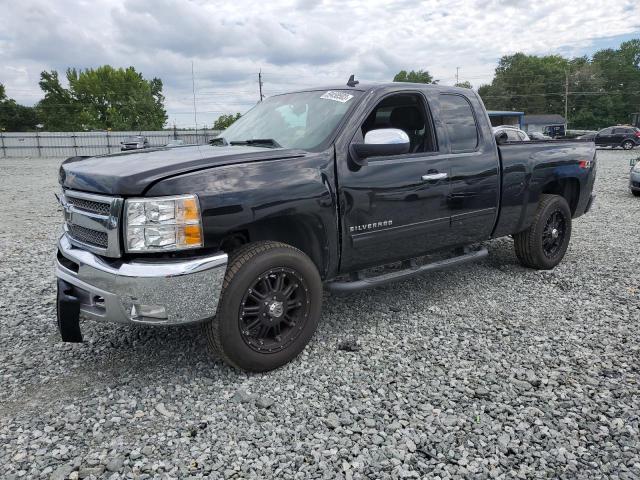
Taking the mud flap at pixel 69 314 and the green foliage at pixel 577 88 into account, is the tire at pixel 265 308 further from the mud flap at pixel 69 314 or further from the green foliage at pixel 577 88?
the green foliage at pixel 577 88

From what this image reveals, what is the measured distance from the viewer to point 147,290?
8.84ft

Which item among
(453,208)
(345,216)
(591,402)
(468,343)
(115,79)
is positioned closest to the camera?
(591,402)

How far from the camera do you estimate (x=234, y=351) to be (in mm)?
3023

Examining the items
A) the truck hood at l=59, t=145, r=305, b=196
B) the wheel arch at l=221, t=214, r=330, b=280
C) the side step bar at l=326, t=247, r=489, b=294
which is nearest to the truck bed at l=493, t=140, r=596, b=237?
the side step bar at l=326, t=247, r=489, b=294

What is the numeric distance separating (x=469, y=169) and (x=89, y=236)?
3.07 m

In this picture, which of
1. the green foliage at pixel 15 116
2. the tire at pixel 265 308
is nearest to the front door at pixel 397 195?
the tire at pixel 265 308

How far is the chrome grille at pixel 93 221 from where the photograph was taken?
275cm

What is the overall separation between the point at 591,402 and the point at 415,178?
194 cm

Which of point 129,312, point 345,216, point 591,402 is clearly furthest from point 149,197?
point 591,402

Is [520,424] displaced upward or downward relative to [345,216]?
downward

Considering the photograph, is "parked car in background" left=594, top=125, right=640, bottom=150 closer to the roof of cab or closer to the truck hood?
the roof of cab

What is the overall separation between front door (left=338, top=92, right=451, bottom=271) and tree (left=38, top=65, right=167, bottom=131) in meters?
73.7

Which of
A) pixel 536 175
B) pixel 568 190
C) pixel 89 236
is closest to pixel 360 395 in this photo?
pixel 89 236

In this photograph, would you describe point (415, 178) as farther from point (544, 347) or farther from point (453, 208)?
point (544, 347)
